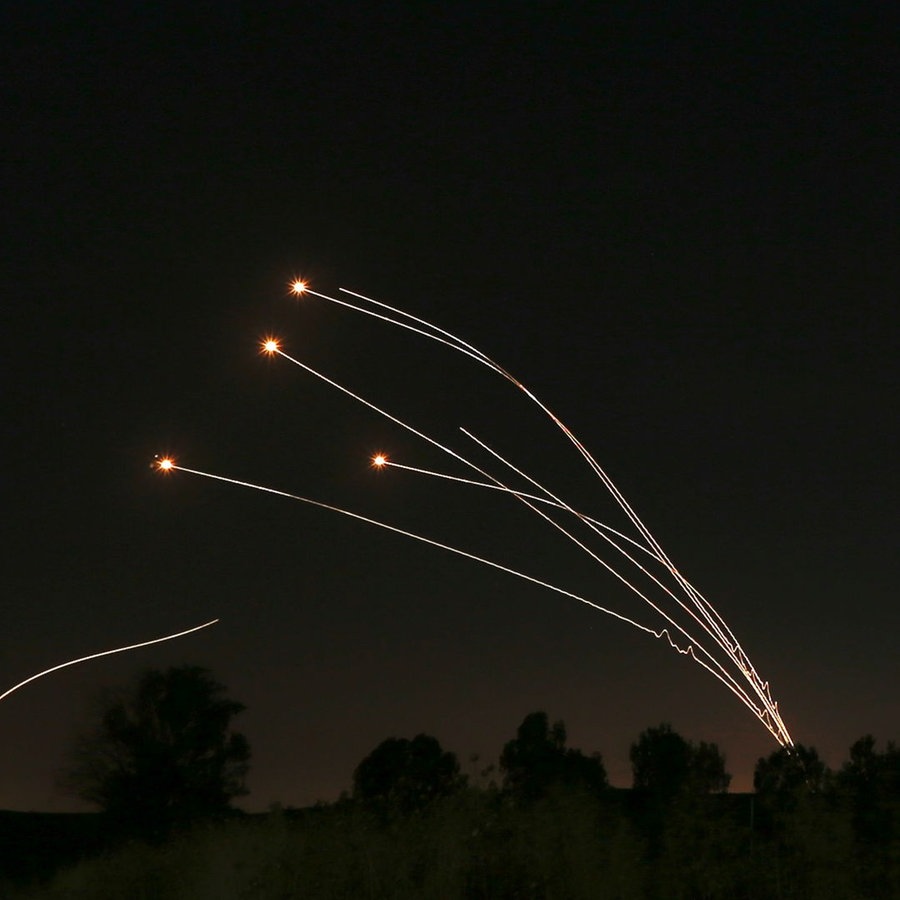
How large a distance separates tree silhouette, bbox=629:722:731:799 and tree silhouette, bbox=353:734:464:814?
2.43 metres

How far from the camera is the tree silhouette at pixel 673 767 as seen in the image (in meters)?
14.9

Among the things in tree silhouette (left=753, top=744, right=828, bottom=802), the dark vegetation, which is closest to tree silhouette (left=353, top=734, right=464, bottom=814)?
the dark vegetation

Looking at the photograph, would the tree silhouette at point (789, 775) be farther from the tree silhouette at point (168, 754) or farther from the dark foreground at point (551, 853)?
the tree silhouette at point (168, 754)

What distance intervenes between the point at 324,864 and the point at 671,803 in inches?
139

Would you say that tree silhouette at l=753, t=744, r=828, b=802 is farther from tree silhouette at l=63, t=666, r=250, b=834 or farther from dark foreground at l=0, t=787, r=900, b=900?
tree silhouette at l=63, t=666, r=250, b=834

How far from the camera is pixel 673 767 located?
814 inches

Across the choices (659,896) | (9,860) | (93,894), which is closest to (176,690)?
(9,860)

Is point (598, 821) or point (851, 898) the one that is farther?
point (598, 821)

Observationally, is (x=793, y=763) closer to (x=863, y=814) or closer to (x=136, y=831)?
(x=863, y=814)

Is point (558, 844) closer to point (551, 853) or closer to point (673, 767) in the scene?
point (551, 853)

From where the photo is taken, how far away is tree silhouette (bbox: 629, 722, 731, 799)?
14.9 meters

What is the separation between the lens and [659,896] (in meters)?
13.8

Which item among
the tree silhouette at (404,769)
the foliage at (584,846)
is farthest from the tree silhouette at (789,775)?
the tree silhouette at (404,769)

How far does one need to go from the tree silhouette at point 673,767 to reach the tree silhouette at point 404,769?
243cm
